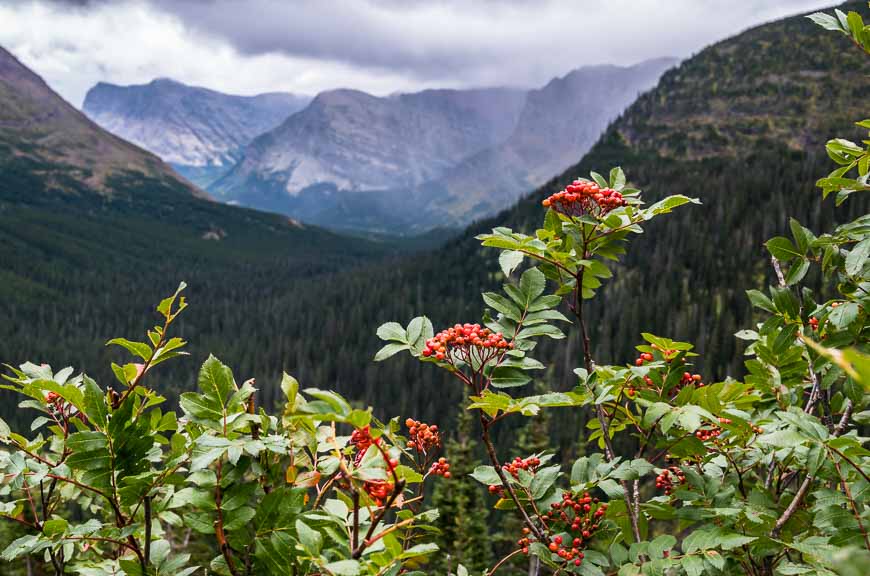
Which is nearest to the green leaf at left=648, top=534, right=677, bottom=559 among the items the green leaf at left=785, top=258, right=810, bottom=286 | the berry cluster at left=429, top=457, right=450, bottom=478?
the berry cluster at left=429, top=457, right=450, bottom=478

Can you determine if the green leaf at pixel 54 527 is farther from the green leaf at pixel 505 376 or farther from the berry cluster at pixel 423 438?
the green leaf at pixel 505 376

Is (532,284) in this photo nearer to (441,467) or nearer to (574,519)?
(441,467)

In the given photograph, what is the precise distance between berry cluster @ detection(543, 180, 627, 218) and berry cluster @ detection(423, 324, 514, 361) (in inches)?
31.1

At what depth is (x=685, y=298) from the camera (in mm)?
121312

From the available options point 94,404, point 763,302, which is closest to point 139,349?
point 94,404

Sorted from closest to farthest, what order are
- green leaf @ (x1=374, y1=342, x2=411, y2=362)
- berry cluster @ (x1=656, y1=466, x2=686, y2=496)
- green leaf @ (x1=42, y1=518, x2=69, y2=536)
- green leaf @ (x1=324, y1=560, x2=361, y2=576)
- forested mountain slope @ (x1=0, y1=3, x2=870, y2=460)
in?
1. green leaf @ (x1=324, y1=560, x2=361, y2=576)
2. green leaf @ (x1=42, y1=518, x2=69, y2=536)
3. green leaf @ (x1=374, y1=342, x2=411, y2=362)
4. berry cluster @ (x1=656, y1=466, x2=686, y2=496)
5. forested mountain slope @ (x1=0, y1=3, x2=870, y2=460)

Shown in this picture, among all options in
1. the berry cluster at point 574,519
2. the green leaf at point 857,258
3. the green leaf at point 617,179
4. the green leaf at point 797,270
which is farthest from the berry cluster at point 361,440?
the green leaf at point 797,270

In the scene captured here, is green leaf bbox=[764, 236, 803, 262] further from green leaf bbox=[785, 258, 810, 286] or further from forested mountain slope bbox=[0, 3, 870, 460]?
forested mountain slope bbox=[0, 3, 870, 460]

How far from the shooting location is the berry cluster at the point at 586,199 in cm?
279

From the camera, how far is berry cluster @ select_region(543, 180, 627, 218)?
2789 millimetres

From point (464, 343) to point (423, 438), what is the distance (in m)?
0.55

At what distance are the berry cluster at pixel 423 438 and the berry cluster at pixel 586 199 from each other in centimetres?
136

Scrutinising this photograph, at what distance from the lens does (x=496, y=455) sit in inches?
99.9

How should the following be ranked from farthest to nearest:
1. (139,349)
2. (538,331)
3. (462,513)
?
1. (462,513)
2. (538,331)
3. (139,349)
